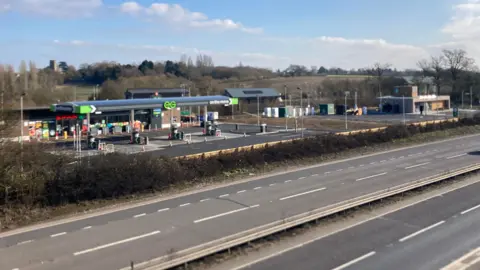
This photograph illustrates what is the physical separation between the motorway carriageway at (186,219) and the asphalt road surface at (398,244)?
252 centimetres

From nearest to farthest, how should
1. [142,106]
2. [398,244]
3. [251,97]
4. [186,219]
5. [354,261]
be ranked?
1. [354,261]
2. [398,244]
3. [186,219]
4. [142,106]
5. [251,97]

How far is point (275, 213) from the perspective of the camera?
638 inches

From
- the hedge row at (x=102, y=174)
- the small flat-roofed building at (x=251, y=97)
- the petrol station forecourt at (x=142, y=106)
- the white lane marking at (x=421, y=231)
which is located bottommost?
the white lane marking at (x=421, y=231)

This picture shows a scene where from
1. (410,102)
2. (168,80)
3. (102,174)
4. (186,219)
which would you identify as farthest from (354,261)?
(168,80)

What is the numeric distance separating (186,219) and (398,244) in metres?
6.82

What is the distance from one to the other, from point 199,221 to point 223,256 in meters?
3.36

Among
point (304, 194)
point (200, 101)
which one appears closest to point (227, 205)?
point (304, 194)

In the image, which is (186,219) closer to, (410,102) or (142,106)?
(142,106)

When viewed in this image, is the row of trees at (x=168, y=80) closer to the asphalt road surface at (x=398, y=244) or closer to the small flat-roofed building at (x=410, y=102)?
the small flat-roofed building at (x=410, y=102)

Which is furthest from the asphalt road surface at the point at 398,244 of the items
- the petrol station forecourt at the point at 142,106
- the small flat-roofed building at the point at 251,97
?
the small flat-roofed building at the point at 251,97

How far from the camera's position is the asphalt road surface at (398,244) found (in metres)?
11.5

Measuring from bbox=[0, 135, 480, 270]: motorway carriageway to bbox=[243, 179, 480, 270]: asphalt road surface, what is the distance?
2520 mm

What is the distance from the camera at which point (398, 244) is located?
13078mm

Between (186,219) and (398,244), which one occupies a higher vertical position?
(186,219)
